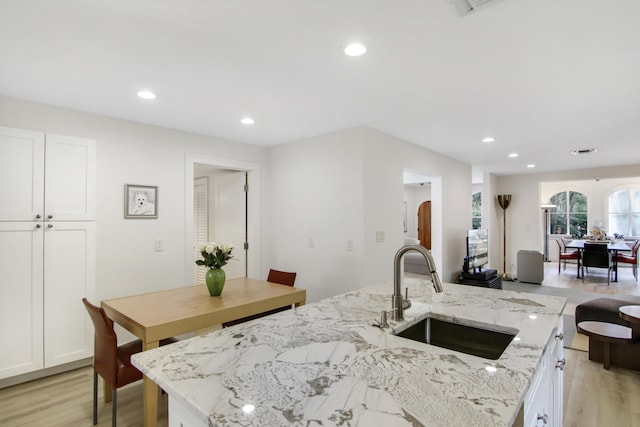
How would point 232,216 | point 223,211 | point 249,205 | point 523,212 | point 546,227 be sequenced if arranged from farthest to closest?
1. point 546,227
2. point 523,212
3. point 223,211
4. point 232,216
5. point 249,205

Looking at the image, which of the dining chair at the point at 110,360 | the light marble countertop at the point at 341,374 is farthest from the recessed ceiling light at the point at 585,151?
the dining chair at the point at 110,360

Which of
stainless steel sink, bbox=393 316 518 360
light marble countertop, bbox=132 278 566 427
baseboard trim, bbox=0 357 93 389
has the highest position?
light marble countertop, bbox=132 278 566 427

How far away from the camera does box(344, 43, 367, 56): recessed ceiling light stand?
192 centimetres

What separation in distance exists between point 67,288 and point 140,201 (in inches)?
38.4

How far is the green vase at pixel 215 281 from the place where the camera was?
105 inches

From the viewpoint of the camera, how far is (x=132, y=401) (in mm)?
2488

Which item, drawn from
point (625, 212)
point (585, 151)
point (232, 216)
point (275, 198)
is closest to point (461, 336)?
point (275, 198)

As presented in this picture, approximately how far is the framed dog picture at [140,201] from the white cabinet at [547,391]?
3.41 meters

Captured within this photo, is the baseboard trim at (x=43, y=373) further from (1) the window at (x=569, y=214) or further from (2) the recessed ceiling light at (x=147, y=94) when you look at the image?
(1) the window at (x=569, y=214)

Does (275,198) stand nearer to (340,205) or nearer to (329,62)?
(340,205)

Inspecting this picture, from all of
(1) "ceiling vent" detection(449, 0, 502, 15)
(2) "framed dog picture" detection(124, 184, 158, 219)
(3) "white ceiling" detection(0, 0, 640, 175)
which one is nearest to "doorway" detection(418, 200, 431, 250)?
(3) "white ceiling" detection(0, 0, 640, 175)

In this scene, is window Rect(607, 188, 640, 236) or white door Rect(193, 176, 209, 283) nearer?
white door Rect(193, 176, 209, 283)

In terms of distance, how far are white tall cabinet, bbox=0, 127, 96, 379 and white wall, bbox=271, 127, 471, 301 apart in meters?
2.06

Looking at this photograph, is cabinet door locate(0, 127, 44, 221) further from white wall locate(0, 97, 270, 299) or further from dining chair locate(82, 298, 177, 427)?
dining chair locate(82, 298, 177, 427)
